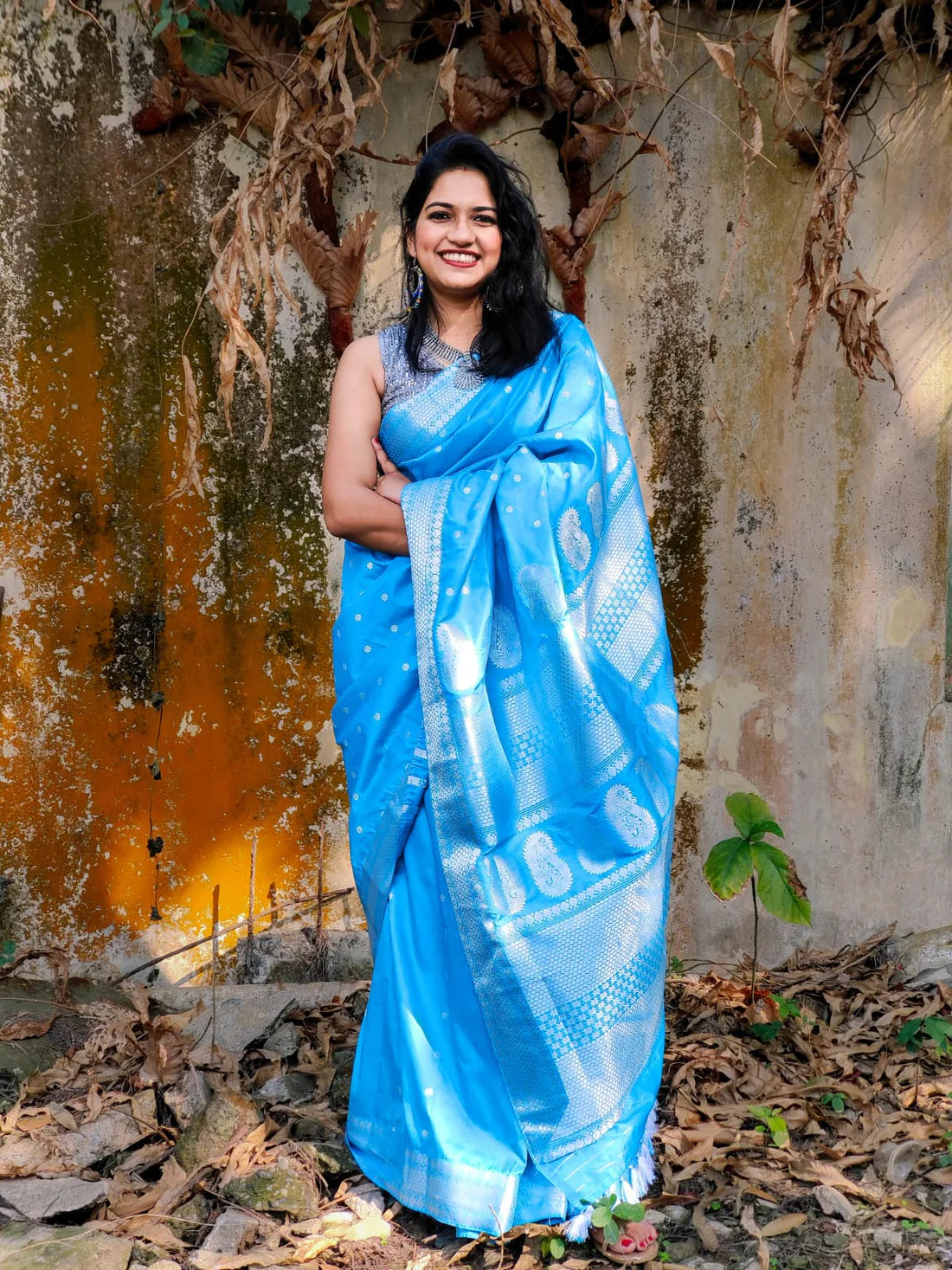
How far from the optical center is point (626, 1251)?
6.13 ft

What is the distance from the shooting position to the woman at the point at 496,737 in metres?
1.92

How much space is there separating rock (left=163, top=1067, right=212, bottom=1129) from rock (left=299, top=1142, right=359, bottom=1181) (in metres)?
0.27

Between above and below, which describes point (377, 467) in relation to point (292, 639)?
above

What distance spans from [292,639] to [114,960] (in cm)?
104

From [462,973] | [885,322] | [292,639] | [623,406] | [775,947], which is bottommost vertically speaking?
[775,947]

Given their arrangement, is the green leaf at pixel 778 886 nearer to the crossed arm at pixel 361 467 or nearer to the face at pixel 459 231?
the crossed arm at pixel 361 467

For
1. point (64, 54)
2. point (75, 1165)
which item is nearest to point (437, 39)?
point (64, 54)

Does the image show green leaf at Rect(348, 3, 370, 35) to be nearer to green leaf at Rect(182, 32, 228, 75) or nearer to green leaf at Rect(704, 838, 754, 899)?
green leaf at Rect(182, 32, 228, 75)

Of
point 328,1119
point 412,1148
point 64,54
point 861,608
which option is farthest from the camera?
point 861,608

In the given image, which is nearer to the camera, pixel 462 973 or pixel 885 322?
pixel 462 973

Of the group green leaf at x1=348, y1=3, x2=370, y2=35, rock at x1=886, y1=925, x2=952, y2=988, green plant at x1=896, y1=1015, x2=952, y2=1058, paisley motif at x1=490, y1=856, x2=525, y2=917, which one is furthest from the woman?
rock at x1=886, y1=925, x2=952, y2=988

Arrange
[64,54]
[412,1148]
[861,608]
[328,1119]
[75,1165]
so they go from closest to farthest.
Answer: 1. [412,1148]
2. [75,1165]
3. [328,1119]
4. [64,54]
5. [861,608]

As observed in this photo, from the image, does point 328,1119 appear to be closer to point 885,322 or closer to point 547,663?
point 547,663

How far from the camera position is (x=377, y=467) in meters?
2.19
